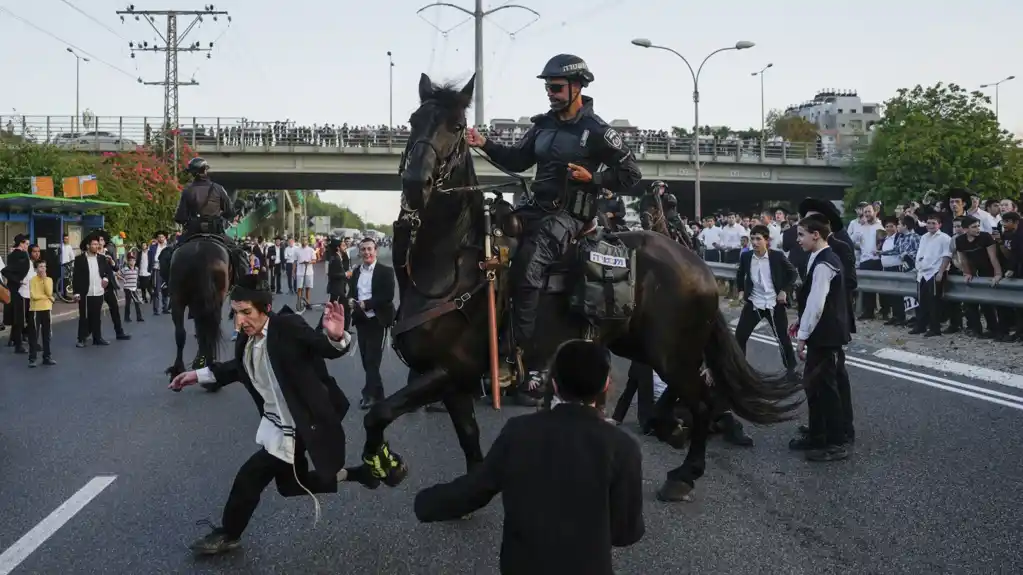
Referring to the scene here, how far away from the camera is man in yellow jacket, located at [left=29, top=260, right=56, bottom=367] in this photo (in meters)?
14.1

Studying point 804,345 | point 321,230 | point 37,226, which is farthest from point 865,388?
point 321,230

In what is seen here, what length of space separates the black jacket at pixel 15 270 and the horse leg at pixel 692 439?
12152mm

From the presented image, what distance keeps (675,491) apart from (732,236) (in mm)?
21059

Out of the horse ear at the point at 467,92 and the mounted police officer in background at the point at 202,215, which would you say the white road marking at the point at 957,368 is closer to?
the horse ear at the point at 467,92

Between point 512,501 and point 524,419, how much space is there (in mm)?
275

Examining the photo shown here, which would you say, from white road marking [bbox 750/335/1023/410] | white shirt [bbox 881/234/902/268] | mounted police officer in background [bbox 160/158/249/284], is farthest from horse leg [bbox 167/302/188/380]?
white shirt [bbox 881/234/902/268]

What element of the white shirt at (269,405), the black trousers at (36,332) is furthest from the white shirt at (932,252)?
the black trousers at (36,332)

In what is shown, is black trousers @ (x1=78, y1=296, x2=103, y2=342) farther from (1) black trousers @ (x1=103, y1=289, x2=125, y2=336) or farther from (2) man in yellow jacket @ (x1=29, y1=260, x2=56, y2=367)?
(2) man in yellow jacket @ (x1=29, y1=260, x2=56, y2=367)

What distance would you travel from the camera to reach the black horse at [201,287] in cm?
1130

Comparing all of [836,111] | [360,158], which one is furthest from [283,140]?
[836,111]

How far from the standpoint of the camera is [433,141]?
225 inches

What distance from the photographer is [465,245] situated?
604 cm

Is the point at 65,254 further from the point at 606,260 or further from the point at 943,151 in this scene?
the point at 943,151

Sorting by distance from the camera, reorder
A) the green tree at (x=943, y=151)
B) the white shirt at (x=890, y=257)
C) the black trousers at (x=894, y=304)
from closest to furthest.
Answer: the black trousers at (x=894, y=304) → the white shirt at (x=890, y=257) → the green tree at (x=943, y=151)
